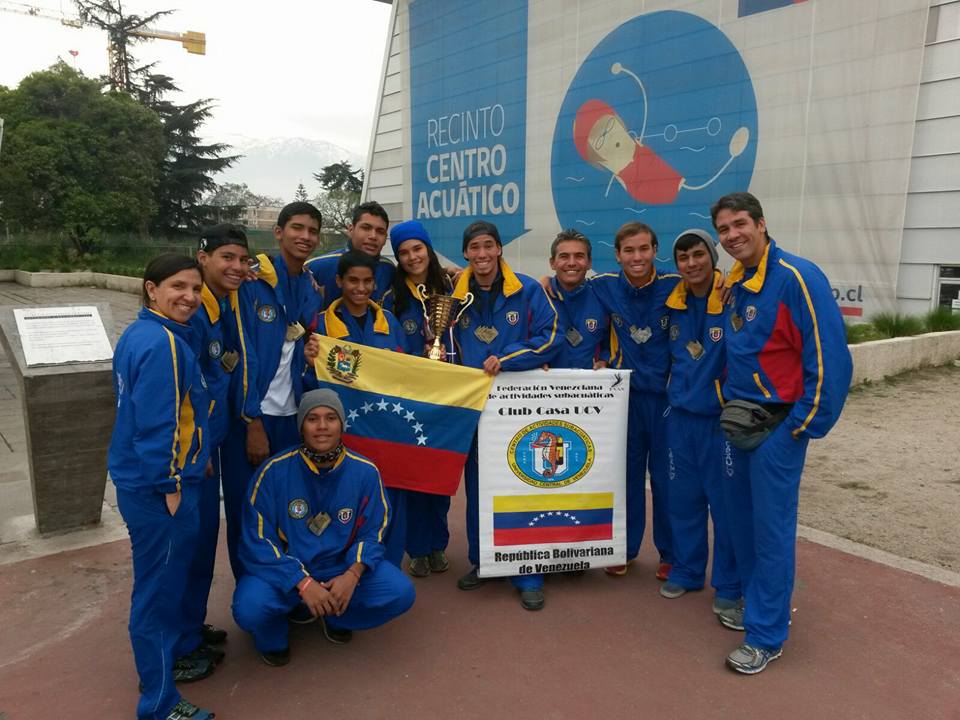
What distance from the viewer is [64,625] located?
3387 millimetres

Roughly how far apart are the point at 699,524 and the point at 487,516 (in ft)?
3.68

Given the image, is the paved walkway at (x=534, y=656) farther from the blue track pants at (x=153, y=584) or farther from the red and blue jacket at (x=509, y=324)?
the red and blue jacket at (x=509, y=324)

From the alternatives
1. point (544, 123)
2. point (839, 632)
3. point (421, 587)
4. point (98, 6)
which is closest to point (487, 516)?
point (421, 587)

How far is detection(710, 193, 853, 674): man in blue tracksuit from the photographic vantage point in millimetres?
2881

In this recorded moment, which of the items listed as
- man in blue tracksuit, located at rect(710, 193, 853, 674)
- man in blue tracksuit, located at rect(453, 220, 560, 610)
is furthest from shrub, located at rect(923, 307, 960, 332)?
man in blue tracksuit, located at rect(453, 220, 560, 610)

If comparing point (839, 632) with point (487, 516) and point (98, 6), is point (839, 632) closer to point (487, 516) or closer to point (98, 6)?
point (487, 516)

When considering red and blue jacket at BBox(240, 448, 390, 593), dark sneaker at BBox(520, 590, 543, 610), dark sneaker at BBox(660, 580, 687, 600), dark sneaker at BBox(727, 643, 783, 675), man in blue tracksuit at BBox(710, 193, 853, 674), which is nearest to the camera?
man in blue tracksuit at BBox(710, 193, 853, 674)

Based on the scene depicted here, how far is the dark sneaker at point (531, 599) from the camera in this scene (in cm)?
357

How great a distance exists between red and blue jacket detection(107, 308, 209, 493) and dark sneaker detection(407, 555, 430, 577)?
1648 mm

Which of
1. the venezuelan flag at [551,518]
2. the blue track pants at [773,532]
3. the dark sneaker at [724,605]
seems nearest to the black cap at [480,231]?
the venezuelan flag at [551,518]

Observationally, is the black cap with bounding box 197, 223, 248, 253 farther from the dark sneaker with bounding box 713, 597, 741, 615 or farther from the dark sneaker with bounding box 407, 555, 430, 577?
the dark sneaker with bounding box 713, 597, 741, 615

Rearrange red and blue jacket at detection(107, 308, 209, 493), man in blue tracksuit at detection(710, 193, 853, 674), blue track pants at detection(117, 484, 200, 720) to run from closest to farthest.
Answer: red and blue jacket at detection(107, 308, 209, 493)
blue track pants at detection(117, 484, 200, 720)
man in blue tracksuit at detection(710, 193, 853, 674)

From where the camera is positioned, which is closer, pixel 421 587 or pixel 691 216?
pixel 421 587

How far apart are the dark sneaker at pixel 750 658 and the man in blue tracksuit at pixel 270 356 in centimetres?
227
